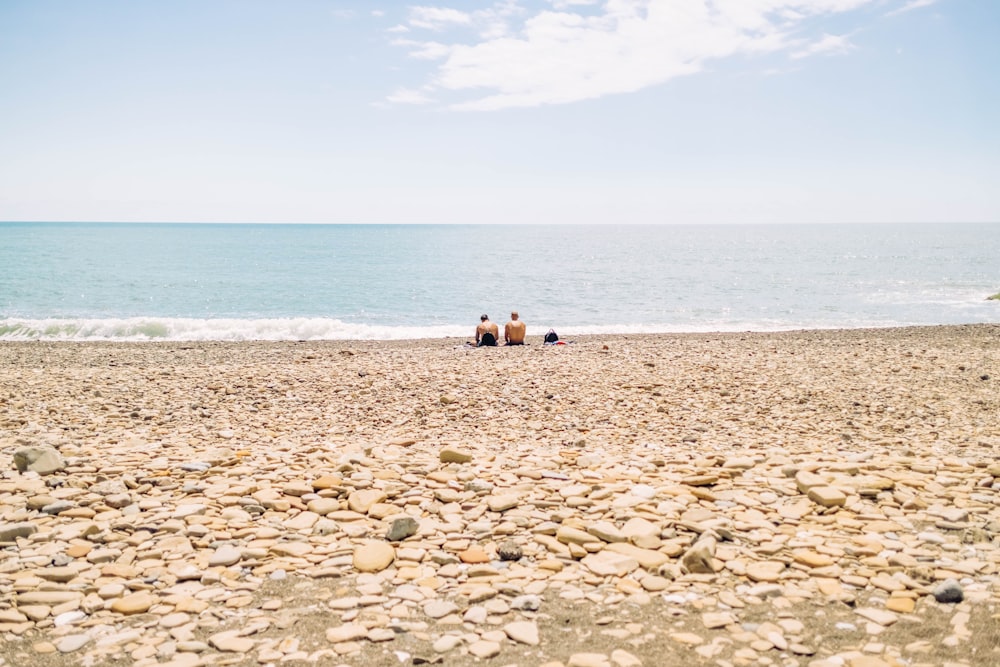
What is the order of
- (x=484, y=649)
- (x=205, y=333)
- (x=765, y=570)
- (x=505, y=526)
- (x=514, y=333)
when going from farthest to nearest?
Result: 1. (x=205, y=333)
2. (x=514, y=333)
3. (x=505, y=526)
4. (x=765, y=570)
5. (x=484, y=649)

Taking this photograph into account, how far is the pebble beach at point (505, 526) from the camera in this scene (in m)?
4.17

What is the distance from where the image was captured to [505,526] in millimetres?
5750

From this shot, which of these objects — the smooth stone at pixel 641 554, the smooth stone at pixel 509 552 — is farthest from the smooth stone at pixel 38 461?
the smooth stone at pixel 641 554

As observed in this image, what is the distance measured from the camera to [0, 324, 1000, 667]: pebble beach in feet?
13.7

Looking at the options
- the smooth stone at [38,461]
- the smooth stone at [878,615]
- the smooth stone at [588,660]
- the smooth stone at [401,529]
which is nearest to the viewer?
the smooth stone at [588,660]

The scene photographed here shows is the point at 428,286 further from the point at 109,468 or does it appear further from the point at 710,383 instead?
the point at 109,468

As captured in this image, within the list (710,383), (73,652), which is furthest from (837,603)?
(710,383)

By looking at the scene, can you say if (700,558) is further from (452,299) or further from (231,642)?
(452,299)

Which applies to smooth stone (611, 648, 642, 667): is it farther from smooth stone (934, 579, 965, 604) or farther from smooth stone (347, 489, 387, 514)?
smooth stone (347, 489, 387, 514)

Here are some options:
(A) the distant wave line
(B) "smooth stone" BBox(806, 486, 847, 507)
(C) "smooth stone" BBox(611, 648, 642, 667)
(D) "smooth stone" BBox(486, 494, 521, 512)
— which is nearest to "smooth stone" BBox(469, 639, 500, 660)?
(C) "smooth stone" BBox(611, 648, 642, 667)

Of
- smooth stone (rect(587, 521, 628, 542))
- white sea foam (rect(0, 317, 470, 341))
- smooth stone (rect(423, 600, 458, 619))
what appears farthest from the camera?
white sea foam (rect(0, 317, 470, 341))

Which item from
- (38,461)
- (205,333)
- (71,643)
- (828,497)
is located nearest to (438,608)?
(71,643)

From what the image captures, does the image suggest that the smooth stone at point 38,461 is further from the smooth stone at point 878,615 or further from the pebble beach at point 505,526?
the smooth stone at point 878,615

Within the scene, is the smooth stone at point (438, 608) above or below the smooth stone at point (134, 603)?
above
